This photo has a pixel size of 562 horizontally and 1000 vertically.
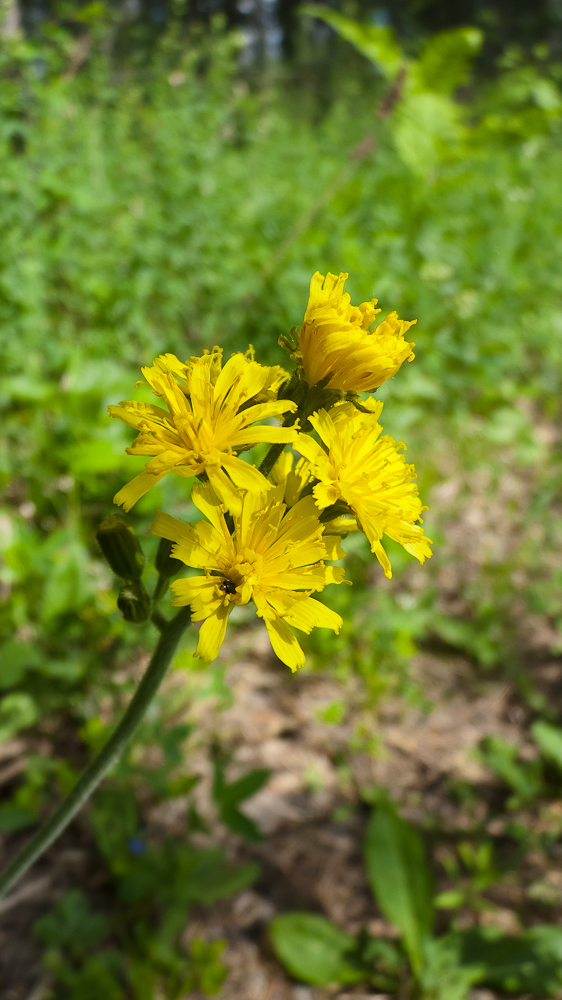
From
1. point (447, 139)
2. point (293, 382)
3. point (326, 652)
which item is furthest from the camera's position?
point (447, 139)

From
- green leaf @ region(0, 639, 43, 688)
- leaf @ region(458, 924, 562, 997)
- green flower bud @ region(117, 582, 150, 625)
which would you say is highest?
green flower bud @ region(117, 582, 150, 625)

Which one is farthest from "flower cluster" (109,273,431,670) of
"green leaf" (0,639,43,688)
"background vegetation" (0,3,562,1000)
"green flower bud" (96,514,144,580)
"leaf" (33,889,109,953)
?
"leaf" (33,889,109,953)

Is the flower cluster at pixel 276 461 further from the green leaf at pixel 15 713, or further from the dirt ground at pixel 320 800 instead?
the dirt ground at pixel 320 800

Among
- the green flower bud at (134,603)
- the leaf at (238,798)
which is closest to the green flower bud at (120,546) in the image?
the green flower bud at (134,603)

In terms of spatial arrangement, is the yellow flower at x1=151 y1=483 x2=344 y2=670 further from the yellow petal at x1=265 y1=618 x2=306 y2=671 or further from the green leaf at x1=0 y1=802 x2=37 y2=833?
the green leaf at x1=0 y1=802 x2=37 y2=833

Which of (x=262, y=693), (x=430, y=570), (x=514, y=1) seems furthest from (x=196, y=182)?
(x=514, y=1)

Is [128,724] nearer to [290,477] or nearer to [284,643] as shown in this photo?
[284,643]

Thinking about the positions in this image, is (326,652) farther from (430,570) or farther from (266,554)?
(266,554)
